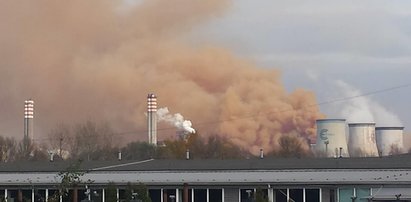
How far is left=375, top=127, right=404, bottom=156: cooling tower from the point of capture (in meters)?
94.2

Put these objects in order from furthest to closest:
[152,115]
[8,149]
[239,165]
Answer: [152,115] < [8,149] < [239,165]

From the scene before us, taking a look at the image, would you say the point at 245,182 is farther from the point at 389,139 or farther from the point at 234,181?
the point at 389,139

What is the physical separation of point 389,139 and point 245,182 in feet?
181

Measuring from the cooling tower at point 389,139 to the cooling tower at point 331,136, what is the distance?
3.30 metres

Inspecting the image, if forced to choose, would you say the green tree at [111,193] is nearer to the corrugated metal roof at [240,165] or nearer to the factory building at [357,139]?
the corrugated metal roof at [240,165]

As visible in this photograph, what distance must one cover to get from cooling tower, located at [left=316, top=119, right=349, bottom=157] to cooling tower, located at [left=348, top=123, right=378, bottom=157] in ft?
3.59

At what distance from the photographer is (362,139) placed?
314 feet

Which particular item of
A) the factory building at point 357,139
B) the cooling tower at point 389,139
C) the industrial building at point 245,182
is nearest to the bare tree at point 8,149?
the factory building at point 357,139

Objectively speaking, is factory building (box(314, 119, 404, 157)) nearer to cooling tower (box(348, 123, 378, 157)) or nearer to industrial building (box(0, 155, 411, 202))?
cooling tower (box(348, 123, 378, 157))

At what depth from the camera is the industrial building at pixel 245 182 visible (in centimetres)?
4209

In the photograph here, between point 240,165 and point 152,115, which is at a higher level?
point 152,115

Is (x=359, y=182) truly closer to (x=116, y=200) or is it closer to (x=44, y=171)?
(x=116, y=200)

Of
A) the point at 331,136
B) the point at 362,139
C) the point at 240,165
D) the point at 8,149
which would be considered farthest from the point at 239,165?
the point at 362,139

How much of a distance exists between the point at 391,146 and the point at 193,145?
17978mm
